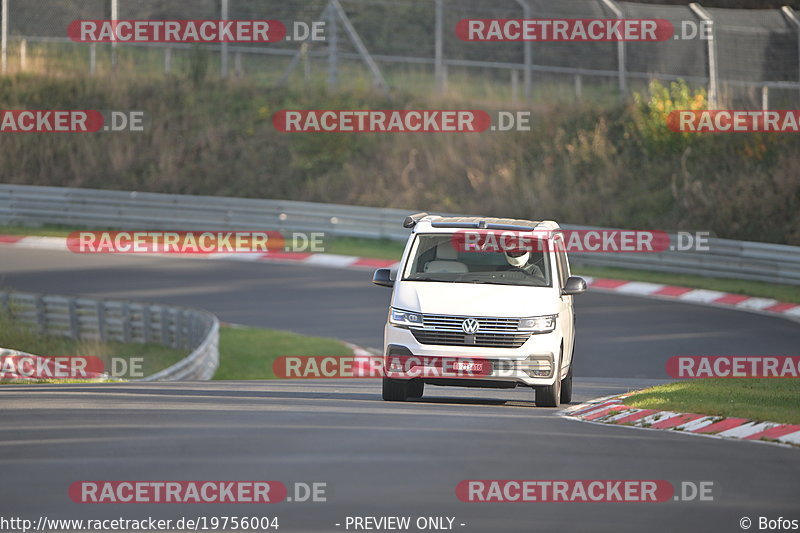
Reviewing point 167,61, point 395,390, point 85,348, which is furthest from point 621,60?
point 395,390

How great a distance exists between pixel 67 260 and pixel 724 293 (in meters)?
15.3

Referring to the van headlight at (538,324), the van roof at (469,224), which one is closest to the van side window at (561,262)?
the van roof at (469,224)

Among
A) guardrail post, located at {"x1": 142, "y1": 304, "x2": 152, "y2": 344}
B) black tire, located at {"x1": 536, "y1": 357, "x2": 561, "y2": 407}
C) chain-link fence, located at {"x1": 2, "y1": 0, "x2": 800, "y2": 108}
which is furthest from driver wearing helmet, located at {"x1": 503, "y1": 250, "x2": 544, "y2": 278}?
chain-link fence, located at {"x1": 2, "y1": 0, "x2": 800, "y2": 108}

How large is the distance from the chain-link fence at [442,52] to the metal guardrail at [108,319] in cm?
1489

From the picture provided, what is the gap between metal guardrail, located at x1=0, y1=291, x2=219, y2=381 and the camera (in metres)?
24.2

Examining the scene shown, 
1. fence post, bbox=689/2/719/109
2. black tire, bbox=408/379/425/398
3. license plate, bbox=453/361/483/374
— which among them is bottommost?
black tire, bbox=408/379/425/398

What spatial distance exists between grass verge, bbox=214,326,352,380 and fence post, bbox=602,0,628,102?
14480 millimetres

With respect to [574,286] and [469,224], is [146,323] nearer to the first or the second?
[469,224]

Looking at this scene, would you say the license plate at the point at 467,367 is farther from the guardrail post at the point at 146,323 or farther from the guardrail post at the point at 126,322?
the guardrail post at the point at 126,322

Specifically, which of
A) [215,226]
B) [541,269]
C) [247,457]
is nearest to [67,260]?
[215,226]

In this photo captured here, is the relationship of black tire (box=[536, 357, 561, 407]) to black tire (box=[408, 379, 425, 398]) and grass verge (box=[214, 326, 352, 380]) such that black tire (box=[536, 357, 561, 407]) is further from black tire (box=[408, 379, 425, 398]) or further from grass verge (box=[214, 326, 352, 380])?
grass verge (box=[214, 326, 352, 380])

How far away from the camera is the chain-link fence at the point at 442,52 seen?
3325cm

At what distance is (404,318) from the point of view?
42.8 feet

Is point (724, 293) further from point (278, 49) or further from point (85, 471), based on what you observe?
point (85, 471)
